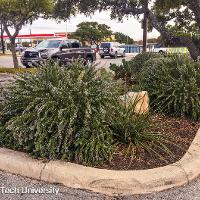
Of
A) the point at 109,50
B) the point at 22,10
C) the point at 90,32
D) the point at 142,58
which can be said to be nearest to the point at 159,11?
the point at 142,58

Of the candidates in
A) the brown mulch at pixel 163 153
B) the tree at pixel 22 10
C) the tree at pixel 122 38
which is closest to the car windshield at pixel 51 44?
the tree at pixel 22 10

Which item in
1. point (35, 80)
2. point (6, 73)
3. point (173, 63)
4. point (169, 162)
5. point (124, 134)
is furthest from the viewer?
point (6, 73)

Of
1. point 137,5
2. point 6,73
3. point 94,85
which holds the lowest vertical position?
point 6,73

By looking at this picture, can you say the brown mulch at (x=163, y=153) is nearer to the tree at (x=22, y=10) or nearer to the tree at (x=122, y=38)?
the tree at (x=22, y=10)

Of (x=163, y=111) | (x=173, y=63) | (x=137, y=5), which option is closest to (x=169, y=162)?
(x=163, y=111)

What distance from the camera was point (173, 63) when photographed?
26.4 feet

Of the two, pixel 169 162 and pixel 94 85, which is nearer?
pixel 169 162

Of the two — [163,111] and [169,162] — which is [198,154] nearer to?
[169,162]

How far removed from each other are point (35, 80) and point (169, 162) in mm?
2197

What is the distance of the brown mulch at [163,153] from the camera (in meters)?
4.79

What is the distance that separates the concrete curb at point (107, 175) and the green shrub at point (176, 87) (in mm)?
2311

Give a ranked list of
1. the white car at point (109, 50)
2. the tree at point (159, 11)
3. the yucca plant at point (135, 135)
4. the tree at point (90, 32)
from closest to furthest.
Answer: the yucca plant at point (135, 135)
the tree at point (159, 11)
the white car at point (109, 50)
the tree at point (90, 32)

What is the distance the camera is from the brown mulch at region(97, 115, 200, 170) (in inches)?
189

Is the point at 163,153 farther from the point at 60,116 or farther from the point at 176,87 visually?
the point at 176,87
